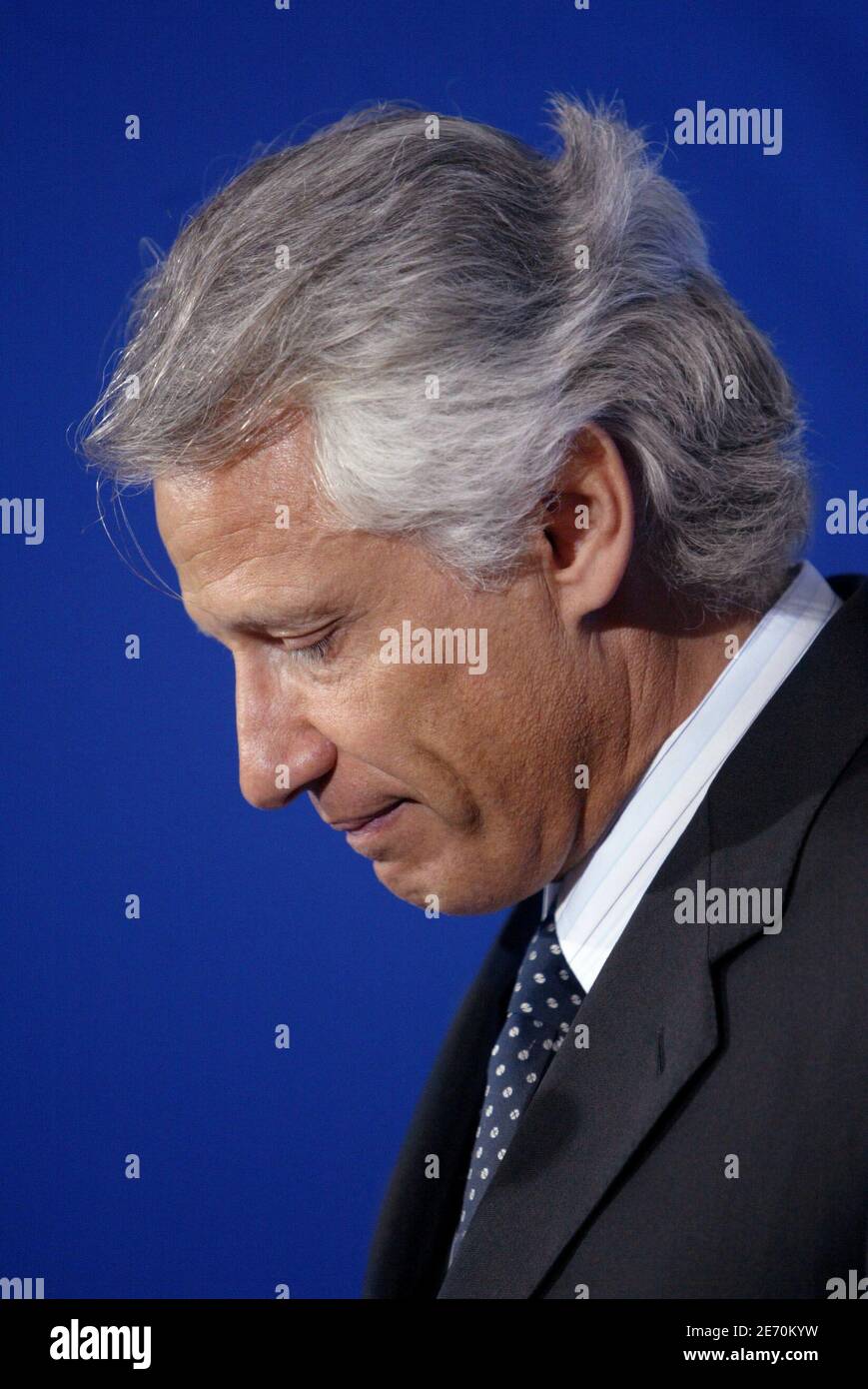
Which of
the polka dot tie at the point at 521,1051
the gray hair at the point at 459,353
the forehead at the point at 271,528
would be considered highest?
the gray hair at the point at 459,353

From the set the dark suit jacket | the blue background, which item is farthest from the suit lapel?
the blue background

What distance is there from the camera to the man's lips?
103cm

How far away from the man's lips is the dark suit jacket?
0.21 meters

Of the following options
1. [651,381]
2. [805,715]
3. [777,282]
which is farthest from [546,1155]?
[777,282]

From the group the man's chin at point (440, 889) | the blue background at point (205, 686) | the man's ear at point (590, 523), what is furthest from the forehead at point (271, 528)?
the blue background at point (205, 686)

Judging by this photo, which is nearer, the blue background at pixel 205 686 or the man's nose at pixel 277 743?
the man's nose at pixel 277 743

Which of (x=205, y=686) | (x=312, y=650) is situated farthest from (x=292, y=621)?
(x=205, y=686)

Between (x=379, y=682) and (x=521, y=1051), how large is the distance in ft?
1.10

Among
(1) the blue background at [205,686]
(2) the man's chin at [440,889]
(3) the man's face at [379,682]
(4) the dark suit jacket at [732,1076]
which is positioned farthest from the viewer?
(1) the blue background at [205,686]

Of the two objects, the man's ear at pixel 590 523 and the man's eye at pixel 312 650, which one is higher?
the man's ear at pixel 590 523

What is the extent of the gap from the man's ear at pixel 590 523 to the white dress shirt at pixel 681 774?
131mm

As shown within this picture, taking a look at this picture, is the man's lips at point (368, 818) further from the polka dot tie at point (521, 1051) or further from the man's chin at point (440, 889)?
the polka dot tie at point (521, 1051)

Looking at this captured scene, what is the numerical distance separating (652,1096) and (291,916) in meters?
1.01

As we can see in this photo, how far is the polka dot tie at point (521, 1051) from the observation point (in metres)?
1.04
